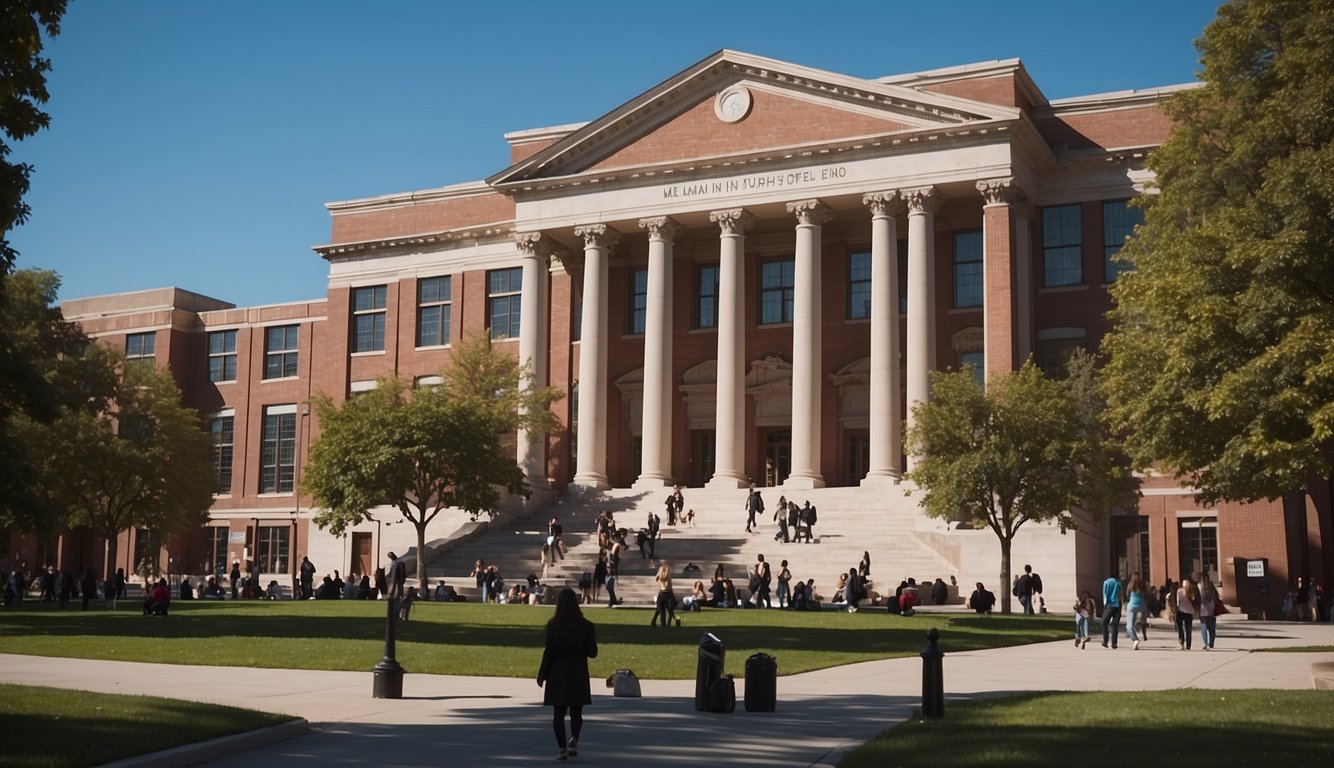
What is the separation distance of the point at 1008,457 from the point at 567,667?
28.6 meters

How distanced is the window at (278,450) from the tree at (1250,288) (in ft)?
165

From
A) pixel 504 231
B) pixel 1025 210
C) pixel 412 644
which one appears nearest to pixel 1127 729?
pixel 412 644

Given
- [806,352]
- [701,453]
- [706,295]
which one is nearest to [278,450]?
[701,453]

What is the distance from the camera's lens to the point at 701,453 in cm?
6075

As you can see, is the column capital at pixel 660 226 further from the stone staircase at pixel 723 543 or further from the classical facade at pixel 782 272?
the stone staircase at pixel 723 543

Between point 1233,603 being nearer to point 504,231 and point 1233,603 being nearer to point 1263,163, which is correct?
point 1263,163

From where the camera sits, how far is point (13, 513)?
24.3 m

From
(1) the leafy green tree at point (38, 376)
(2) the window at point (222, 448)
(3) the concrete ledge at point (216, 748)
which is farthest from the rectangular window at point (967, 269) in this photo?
(3) the concrete ledge at point (216, 748)

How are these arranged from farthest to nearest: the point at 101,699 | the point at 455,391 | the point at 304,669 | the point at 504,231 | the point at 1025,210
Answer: the point at 504,231 → the point at 455,391 → the point at 1025,210 → the point at 304,669 → the point at 101,699

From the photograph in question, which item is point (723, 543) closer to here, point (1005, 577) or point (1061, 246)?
point (1005, 577)

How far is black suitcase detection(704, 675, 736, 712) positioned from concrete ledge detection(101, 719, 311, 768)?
14.5 feet

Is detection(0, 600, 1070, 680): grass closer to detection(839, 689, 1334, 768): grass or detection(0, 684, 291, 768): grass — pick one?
detection(839, 689, 1334, 768): grass

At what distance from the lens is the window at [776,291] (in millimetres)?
58906

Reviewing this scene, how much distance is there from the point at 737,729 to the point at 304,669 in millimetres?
9133
